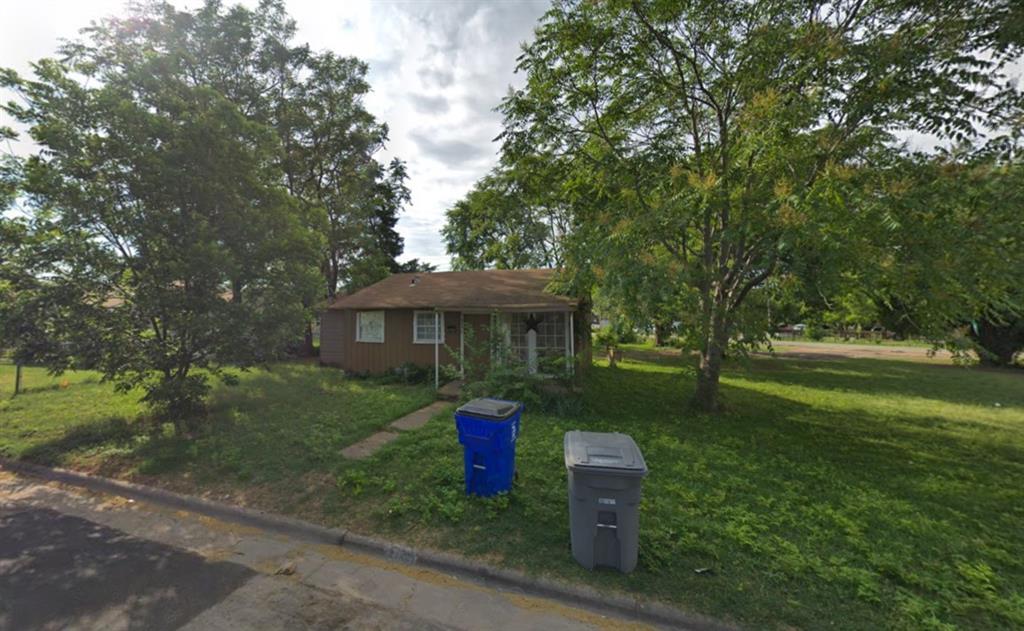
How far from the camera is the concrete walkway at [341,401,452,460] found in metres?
5.65

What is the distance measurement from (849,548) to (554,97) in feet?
28.3

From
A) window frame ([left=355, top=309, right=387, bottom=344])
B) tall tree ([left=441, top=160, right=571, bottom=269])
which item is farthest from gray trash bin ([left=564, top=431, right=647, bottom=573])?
tall tree ([left=441, top=160, right=571, bottom=269])

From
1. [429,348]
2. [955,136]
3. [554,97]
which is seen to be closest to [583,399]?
[429,348]

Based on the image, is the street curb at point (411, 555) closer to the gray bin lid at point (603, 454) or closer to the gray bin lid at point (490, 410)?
the gray bin lid at point (603, 454)

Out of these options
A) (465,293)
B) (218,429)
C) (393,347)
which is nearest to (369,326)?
(393,347)

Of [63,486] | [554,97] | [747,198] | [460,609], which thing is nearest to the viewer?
[460,609]

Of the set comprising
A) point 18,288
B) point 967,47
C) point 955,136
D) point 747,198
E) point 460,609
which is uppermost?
point 967,47

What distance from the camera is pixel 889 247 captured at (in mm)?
5332

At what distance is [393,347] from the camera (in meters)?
12.4

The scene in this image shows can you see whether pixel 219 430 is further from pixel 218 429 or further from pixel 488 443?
pixel 488 443

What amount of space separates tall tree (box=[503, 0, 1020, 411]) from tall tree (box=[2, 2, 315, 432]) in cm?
564

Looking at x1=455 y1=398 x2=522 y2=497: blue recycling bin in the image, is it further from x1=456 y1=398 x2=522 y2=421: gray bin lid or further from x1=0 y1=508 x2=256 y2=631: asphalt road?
x1=0 y1=508 x2=256 y2=631: asphalt road

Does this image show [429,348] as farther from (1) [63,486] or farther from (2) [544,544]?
(2) [544,544]

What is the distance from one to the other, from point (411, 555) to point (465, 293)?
9069mm
